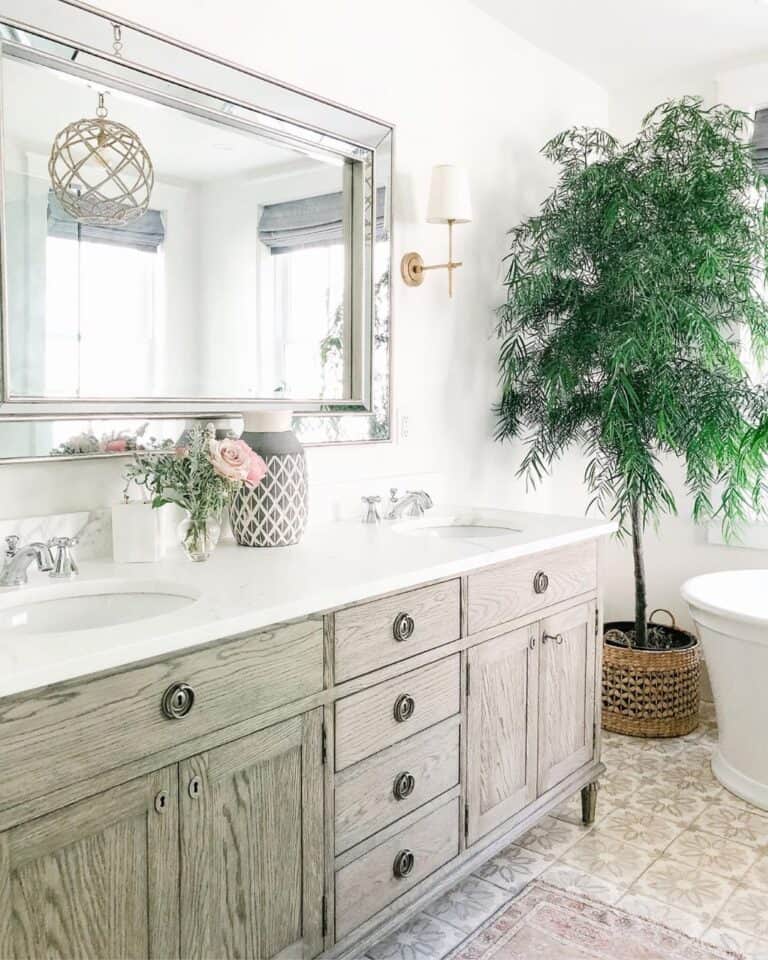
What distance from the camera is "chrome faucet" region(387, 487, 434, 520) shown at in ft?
8.25

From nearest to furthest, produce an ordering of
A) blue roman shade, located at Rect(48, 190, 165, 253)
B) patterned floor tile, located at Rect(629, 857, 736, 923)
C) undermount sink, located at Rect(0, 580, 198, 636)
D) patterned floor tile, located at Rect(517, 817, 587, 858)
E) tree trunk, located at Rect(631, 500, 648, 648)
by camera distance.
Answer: undermount sink, located at Rect(0, 580, 198, 636), blue roman shade, located at Rect(48, 190, 165, 253), patterned floor tile, located at Rect(629, 857, 736, 923), patterned floor tile, located at Rect(517, 817, 587, 858), tree trunk, located at Rect(631, 500, 648, 648)

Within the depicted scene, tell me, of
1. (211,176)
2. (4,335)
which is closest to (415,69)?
(211,176)

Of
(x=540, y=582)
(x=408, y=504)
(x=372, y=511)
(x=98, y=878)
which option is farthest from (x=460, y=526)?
(x=98, y=878)

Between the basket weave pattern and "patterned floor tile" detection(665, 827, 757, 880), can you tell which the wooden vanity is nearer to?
"patterned floor tile" detection(665, 827, 757, 880)

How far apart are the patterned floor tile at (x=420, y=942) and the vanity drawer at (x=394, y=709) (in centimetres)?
50

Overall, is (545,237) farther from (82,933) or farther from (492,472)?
(82,933)

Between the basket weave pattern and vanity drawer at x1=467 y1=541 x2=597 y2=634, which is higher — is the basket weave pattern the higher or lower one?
the lower one

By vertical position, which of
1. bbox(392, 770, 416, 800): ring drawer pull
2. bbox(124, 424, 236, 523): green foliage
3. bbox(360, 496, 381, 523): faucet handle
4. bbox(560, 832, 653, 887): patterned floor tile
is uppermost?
bbox(124, 424, 236, 523): green foliage

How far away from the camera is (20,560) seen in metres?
1.60

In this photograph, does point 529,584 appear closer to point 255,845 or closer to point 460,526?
point 460,526

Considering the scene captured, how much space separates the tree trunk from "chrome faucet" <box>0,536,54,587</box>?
2.04 metres

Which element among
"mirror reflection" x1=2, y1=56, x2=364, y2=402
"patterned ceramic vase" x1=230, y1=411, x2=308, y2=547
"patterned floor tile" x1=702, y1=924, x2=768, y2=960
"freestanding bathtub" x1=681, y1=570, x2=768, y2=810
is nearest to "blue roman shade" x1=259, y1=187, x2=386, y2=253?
"mirror reflection" x1=2, y1=56, x2=364, y2=402

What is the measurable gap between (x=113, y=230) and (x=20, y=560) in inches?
28.5

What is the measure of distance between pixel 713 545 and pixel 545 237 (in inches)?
55.2
